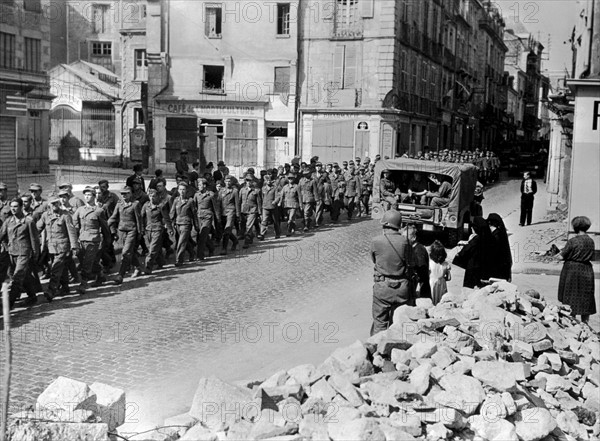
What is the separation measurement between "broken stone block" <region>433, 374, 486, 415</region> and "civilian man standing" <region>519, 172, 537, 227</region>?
15.9m

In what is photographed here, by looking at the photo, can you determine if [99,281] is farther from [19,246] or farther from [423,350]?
[423,350]

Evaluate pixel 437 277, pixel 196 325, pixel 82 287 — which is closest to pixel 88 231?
pixel 82 287

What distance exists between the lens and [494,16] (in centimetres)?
6994

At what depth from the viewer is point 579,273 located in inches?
433

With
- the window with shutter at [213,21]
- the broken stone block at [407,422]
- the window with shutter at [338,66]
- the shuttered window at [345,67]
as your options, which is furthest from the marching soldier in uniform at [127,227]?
the window with shutter at [213,21]

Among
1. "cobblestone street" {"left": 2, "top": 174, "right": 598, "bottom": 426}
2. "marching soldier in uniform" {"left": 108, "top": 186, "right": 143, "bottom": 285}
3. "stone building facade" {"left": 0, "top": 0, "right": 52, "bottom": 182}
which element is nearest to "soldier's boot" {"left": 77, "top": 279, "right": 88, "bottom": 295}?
"cobblestone street" {"left": 2, "top": 174, "right": 598, "bottom": 426}

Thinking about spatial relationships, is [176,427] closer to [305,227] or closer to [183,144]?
[305,227]

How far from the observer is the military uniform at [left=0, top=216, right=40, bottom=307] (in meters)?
11.8

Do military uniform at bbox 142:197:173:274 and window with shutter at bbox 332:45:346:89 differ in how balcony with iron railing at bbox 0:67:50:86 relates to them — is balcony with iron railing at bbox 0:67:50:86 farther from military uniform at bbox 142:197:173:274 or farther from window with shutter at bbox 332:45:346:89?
window with shutter at bbox 332:45:346:89

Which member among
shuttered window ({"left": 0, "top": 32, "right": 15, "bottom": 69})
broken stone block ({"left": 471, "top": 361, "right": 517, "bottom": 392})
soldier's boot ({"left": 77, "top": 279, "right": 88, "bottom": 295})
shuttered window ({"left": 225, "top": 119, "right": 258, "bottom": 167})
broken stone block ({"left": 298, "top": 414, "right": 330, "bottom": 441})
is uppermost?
shuttered window ({"left": 0, "top": 32, "right": 15, "bottom": 69})

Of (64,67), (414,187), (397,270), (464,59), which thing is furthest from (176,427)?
(464,59)

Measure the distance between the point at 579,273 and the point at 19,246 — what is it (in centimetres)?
829

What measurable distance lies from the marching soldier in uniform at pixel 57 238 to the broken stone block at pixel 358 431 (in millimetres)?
7756

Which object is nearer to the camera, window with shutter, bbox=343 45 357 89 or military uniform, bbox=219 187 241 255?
military uniform, bbox=219 187 241 255
